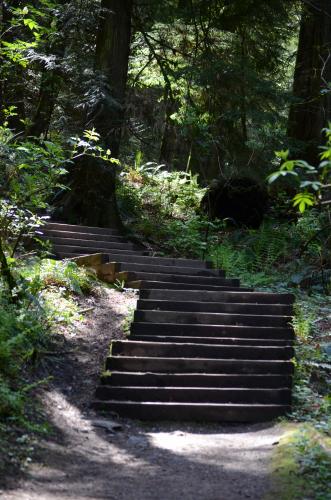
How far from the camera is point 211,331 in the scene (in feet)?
28.3

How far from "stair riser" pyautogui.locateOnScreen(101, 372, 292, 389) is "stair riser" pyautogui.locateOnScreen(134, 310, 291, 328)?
4.07 feet

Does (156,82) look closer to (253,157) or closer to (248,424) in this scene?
(253,157)

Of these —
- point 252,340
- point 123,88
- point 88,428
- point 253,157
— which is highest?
point 123,88

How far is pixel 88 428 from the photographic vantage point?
6.48m

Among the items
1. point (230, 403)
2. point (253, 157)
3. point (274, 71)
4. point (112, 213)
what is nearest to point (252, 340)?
point (230, 403)

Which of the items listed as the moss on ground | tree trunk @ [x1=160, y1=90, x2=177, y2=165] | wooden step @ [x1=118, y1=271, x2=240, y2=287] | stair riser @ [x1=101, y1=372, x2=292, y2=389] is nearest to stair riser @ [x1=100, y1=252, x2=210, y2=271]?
wooden step @ [x1=118, y1=271, x2=240, y2=287]

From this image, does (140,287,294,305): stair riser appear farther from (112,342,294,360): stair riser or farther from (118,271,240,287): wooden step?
(112,342,294,360): stair riser

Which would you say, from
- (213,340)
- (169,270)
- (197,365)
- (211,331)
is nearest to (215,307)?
(211,331)

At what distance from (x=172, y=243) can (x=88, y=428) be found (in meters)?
8.08

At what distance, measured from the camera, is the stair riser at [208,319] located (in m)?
8.66

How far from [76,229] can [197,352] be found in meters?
5.04

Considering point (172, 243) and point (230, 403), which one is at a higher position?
point (172, 243)

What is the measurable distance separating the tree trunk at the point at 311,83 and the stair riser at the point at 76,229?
6136mm

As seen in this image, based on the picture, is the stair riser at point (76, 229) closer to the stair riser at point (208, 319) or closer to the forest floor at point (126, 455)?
the stair riser at point (208, 319)
